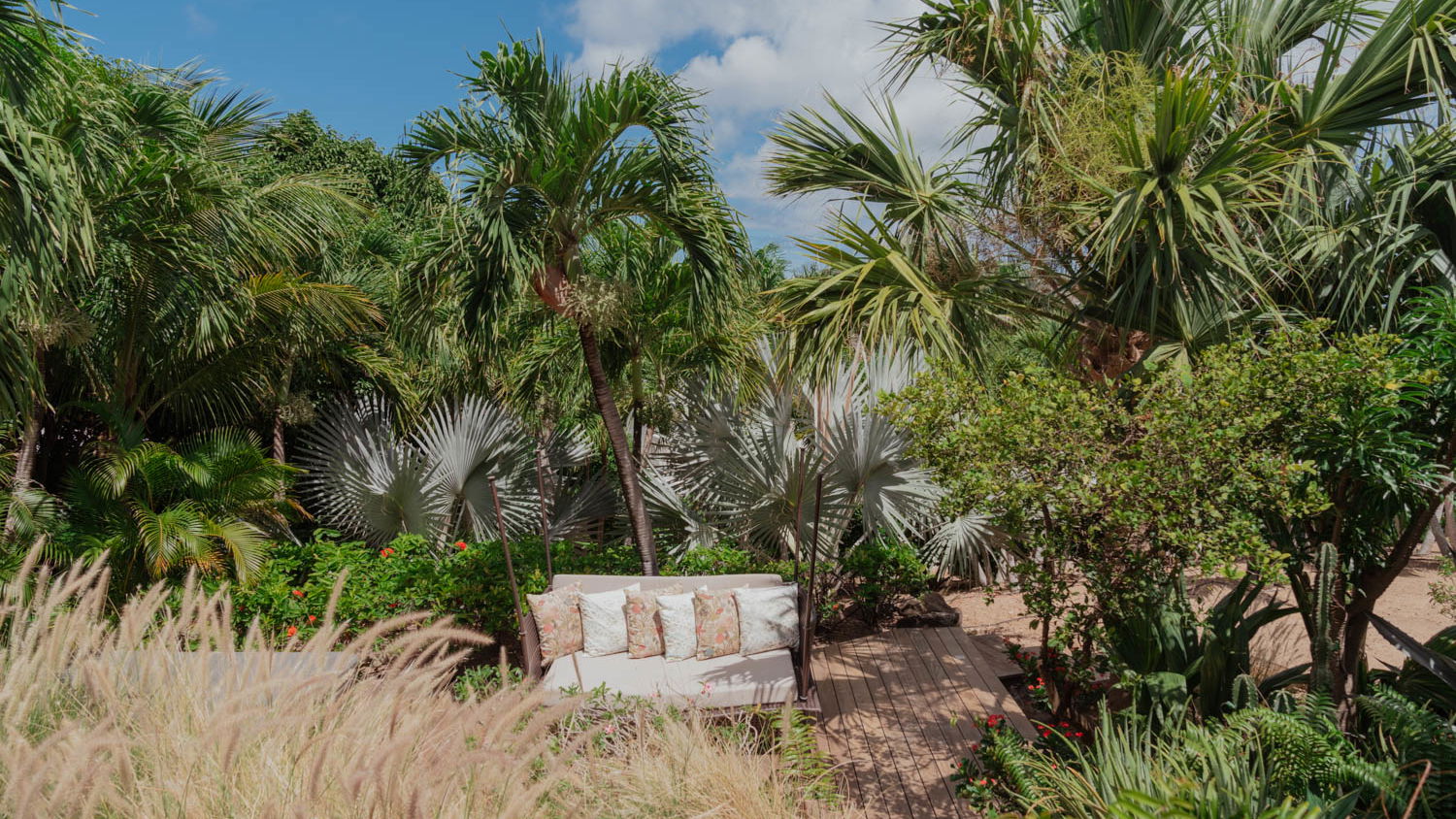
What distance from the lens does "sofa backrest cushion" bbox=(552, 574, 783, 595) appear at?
5.80 metres

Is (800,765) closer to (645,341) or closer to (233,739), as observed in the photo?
(233,739)

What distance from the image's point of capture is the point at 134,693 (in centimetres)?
264

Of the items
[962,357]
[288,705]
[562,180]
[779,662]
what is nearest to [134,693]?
[288,705]

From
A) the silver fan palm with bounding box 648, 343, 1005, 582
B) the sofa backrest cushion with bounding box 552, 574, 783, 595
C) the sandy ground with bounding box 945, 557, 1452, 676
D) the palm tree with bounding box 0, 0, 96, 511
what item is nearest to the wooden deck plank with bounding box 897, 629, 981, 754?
the sandy ground with bounding box 945, 557, 1452, 676

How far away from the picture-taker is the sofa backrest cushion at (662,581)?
19.0ft

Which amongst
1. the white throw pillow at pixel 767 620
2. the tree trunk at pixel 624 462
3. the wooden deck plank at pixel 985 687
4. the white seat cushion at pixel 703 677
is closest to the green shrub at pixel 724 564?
the tree trunk at pixel 624 462

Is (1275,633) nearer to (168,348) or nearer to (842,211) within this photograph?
(842,211)

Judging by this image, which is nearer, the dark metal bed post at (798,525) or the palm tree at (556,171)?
the dark metal bed post at (798,525)

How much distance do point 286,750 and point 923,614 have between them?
229 inches

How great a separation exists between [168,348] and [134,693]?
20.3 ft

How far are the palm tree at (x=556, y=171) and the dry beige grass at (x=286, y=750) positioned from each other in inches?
115

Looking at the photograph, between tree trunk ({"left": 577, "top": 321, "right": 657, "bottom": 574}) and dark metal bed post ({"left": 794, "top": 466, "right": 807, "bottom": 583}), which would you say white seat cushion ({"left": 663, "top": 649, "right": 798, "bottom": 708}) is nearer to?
dark metal bed post ({"left": 794, "top": 466, "right": 807, "bottom": 583})

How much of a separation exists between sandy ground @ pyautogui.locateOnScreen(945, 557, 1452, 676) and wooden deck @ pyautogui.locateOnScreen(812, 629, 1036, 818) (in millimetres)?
573

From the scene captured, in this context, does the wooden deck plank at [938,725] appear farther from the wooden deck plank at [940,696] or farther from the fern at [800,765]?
the fern at [800,765]
